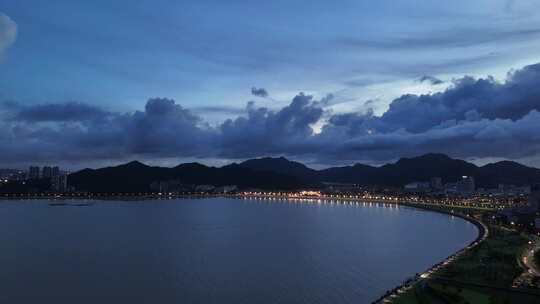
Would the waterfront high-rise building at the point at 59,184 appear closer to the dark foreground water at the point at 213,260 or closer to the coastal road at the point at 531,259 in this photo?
the dark foreground water at the point at 213,260

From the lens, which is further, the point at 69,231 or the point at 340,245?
the point at 69,231

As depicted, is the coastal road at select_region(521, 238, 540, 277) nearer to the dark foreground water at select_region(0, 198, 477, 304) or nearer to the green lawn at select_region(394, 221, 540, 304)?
the green lawn at select_region(394, 221, 540, 304)

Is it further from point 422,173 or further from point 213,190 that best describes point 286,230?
point 422,173

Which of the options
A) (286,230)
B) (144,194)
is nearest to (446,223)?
(286,230)

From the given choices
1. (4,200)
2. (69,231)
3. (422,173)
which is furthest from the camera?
(422,173)

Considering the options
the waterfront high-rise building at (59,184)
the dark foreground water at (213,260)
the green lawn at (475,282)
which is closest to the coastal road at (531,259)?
the green lawn at (475,282)

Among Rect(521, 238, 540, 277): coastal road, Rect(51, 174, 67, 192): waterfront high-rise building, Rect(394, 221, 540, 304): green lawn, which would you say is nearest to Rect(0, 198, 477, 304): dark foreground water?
Rect(394, 221, 540, 304): green lawn

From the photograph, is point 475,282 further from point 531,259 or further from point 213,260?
point 213,260

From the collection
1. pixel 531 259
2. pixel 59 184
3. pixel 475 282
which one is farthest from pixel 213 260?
pixel 59 184
